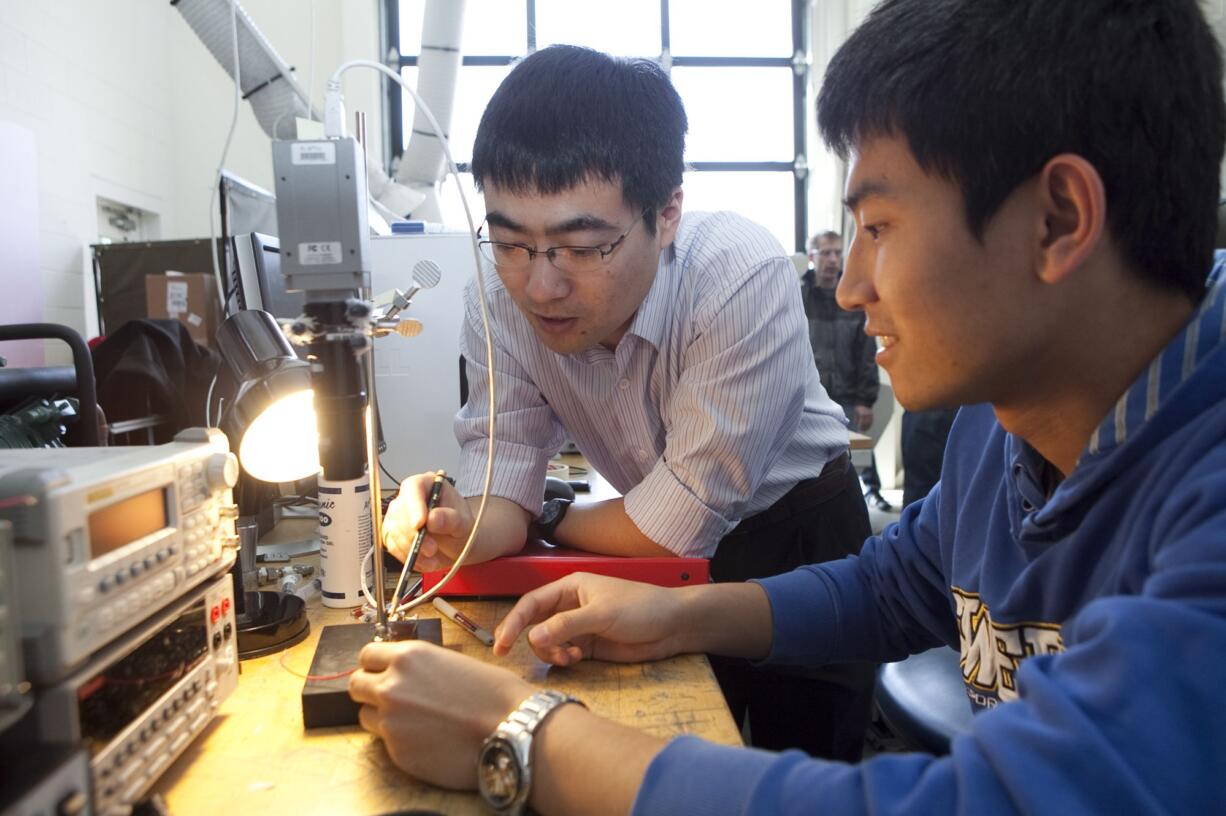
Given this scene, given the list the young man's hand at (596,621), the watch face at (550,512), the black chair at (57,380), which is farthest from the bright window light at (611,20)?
the young man's hand at (596,621)

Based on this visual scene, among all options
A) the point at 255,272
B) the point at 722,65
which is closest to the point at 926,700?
the point at 255,272

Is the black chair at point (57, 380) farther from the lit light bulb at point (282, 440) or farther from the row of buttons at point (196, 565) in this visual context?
the row of buttons at point (196, 565)

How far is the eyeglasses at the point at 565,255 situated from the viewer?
3.46 feet

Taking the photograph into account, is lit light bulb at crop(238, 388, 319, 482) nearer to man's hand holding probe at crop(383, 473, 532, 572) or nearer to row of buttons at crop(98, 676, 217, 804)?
man's hand holding probe at crop(383, 473, 532, 572)

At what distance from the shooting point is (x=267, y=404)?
97 centimetres

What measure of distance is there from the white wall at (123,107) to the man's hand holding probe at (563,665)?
316cm

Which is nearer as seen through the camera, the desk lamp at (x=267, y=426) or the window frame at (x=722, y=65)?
the desk lamp at (x=267, y=426)

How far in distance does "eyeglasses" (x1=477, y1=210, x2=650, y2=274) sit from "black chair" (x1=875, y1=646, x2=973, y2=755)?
0.69 metres

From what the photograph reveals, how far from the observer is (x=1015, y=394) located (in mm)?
636

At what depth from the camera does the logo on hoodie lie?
0.67m

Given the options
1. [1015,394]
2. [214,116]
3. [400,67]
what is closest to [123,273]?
[214,116]

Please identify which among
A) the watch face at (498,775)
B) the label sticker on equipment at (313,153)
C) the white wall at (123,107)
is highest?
the white wall at (123,107)

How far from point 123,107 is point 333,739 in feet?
13.5

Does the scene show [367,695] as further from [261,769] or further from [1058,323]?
[1058,323]
